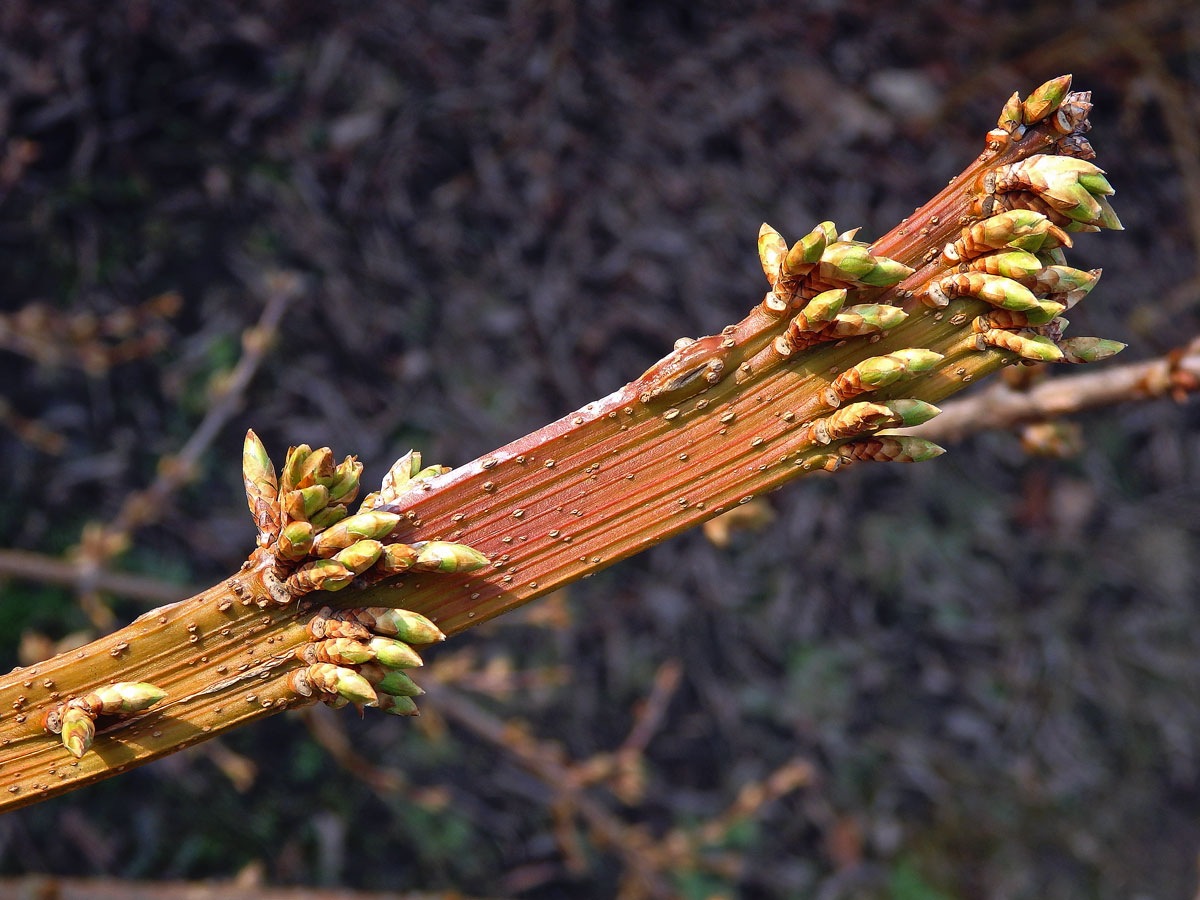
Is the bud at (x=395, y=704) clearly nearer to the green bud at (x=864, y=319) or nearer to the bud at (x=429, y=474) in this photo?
the bud at (x=429, y=474)

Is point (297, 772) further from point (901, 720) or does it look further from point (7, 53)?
point (7, 53)

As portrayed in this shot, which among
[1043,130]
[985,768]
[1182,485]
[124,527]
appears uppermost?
[124,527]

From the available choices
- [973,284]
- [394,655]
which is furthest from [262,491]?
[973,284]

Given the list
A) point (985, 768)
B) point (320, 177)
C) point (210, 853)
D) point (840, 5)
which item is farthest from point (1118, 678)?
point (320, 177)

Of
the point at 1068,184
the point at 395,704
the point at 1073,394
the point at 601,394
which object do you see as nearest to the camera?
the point at 1068,184

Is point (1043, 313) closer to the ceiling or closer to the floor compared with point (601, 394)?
closer to the floor

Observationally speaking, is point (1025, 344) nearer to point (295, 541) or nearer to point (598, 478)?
point (598, 478)

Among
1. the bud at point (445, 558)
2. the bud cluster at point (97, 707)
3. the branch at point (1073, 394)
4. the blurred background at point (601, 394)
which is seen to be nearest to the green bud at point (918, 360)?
the bud at point (445, 558)
